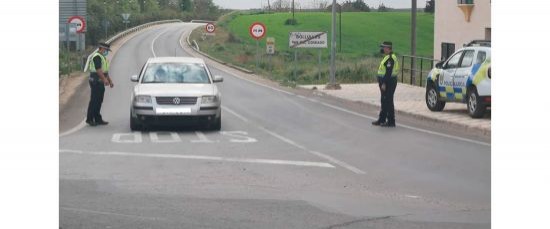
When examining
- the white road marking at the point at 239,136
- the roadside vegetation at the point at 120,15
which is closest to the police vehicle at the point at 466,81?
the white road marking at the point at 239,136

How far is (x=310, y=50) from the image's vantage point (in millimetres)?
77812

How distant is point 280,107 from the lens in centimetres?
2566

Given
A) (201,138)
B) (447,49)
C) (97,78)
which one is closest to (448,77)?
(201,138)

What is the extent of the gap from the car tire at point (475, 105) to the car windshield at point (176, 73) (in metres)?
5.63

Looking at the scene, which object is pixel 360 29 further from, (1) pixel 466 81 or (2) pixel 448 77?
(1) pixel 466 81

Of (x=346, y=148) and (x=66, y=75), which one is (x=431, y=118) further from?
(x=66, y=75)

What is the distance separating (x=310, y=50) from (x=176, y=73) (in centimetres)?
5843

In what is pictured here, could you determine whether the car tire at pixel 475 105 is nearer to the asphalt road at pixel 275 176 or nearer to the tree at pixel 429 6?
the asphalt road at pixel 275 176

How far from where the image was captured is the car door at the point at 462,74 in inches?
824

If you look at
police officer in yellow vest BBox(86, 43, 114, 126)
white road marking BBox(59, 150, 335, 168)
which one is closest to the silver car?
police officer in yellow vest BBox(86, 43, 114, 126)

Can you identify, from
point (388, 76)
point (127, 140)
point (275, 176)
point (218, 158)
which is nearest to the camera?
point (275, 176)

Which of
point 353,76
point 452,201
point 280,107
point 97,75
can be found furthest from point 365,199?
point 353,76

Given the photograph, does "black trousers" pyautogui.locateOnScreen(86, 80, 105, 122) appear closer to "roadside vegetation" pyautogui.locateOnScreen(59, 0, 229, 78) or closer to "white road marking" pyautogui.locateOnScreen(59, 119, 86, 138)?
"white road marking" pyautogui.locateOnScreen(59, 119, 86, 138)

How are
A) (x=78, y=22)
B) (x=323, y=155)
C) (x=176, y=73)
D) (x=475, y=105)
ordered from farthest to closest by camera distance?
(x=78, y=22) < (x=475, y=105) < (x=176, y=73) < (x=323, y=155)
